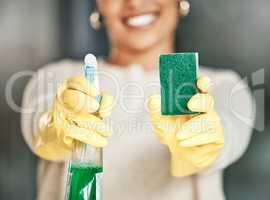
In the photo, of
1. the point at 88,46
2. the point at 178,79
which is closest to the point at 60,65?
the point at 88,46

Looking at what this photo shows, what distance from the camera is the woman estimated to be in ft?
3.91

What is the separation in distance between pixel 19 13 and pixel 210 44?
1.64 feet

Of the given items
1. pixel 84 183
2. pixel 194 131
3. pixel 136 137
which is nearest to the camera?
pixel 84 183

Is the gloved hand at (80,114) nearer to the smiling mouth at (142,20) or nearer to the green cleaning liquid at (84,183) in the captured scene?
the green cleaning liquid at (84,183)

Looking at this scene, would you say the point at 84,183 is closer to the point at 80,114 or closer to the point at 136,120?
the point at 80,114

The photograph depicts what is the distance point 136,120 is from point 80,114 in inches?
10.0

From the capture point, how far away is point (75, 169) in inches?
35.4

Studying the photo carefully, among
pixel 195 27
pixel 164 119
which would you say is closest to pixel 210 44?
pixel 195 27

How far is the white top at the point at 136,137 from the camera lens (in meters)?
1.19

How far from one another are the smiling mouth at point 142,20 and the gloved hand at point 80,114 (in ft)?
1.02

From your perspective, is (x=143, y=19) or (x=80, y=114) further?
(x=143, y=19)

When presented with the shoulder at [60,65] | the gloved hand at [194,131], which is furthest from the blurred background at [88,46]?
the gloved hand at [194,131]

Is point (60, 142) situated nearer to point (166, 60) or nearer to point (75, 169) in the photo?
point (75, 169)

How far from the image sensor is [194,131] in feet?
3.26
